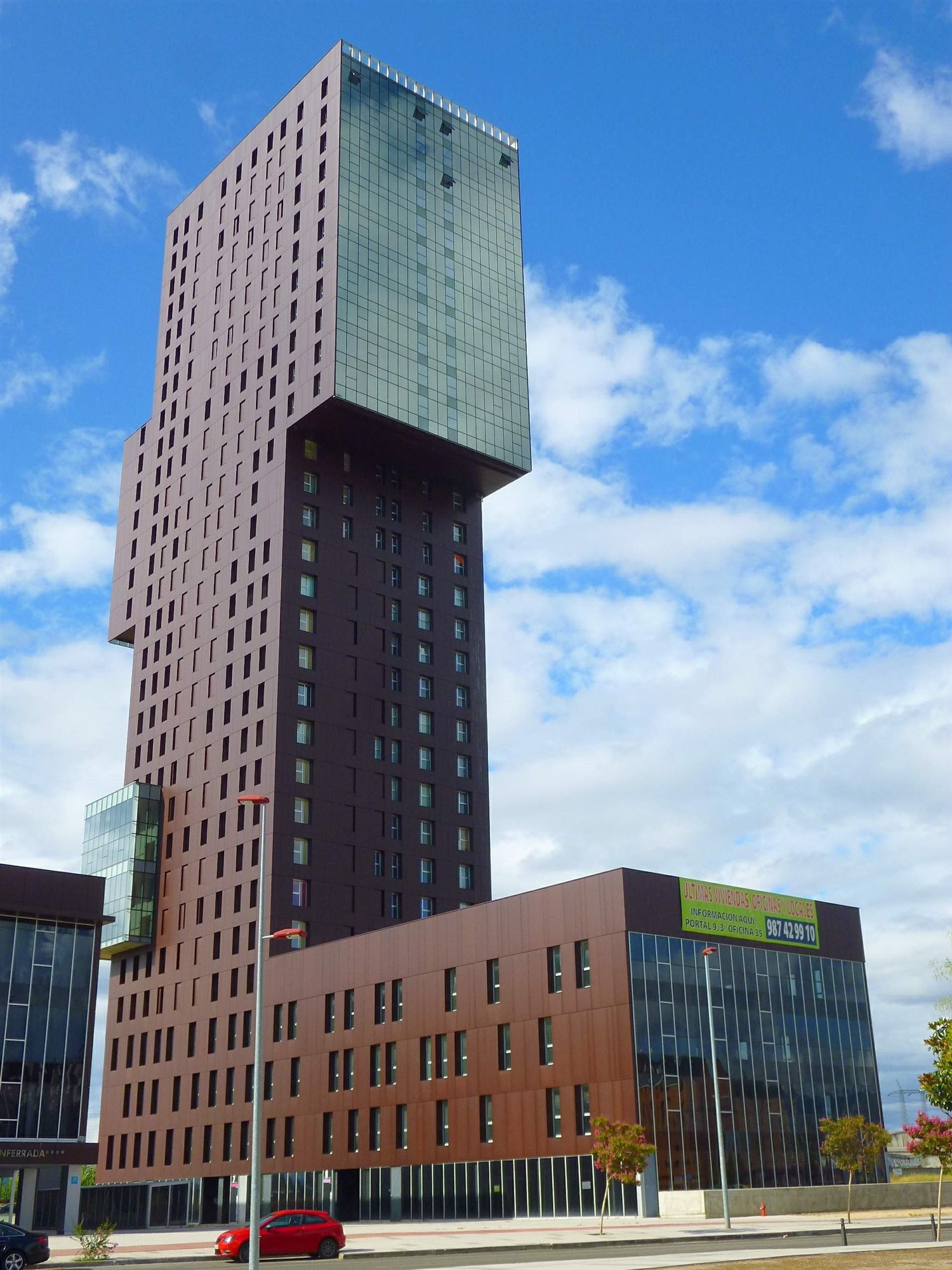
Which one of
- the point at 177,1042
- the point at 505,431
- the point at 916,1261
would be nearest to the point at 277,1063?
the point at 177,1042

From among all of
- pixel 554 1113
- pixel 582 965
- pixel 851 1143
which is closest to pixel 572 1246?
pixel 851 1143

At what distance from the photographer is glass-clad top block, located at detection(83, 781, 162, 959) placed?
115m

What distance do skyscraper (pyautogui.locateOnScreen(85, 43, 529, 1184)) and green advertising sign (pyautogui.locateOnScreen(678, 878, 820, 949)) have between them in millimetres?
33394

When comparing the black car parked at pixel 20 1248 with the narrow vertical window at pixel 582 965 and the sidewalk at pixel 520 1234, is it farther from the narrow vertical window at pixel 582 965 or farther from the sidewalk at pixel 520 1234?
the narrow vertical window at pixel 582 965

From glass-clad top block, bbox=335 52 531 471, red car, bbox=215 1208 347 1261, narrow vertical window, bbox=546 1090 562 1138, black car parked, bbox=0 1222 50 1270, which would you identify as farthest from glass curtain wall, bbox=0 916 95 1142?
glass-clad top block, bbox=335 52 531 471

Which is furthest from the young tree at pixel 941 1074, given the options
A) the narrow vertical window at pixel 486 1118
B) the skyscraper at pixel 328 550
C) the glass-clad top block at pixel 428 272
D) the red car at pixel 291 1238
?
the glass-clad top block at pixel 428 272

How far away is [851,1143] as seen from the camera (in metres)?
65.1

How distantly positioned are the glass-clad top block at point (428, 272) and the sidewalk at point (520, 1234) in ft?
211

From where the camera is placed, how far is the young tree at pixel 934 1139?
5138cm

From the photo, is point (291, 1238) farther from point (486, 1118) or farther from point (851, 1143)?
point (486, 1118)

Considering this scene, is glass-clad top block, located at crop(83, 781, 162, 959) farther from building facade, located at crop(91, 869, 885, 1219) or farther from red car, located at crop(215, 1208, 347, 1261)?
red car, located at crop(215, 1208, 347, 1261)

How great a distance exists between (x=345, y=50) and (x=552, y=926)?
81994mm

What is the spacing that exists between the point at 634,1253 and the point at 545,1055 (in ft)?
107

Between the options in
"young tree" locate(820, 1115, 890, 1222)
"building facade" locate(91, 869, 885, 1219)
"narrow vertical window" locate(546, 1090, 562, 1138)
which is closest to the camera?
"young tree" locate(820, 1115, 890, 1222)
